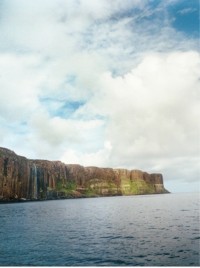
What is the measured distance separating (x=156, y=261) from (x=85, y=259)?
8.02 m

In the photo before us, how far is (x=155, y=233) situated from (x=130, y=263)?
21886mm

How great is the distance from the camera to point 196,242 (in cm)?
4447

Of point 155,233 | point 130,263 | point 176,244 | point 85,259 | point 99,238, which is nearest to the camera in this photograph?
point 130,263

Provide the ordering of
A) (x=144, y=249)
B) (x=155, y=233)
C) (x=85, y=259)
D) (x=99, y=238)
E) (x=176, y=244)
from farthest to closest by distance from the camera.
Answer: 1. (x=155, y=233)
2. (x=99, y=238)
3. (x=176, y=244)
4. (x=144, y=249)
5. (x=85, y=259)

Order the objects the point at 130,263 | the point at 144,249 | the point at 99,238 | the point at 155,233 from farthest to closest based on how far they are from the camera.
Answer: the point at 155,233 < the point at 99,238 < the point at 144,249 < the point at 130,263

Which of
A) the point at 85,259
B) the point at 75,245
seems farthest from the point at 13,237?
the point at 85,259

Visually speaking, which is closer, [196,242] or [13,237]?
[196,242]

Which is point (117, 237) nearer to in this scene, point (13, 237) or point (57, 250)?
point (57, 250)

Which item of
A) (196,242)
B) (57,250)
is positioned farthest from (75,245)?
(196,242)

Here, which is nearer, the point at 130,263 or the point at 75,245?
the point at 130,263

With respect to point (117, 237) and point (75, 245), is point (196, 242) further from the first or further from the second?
point (75, 245)

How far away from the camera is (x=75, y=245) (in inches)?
1778

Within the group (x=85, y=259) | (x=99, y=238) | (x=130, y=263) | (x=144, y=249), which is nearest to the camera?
(x=130, y=263)

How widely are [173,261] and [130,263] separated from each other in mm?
4655
